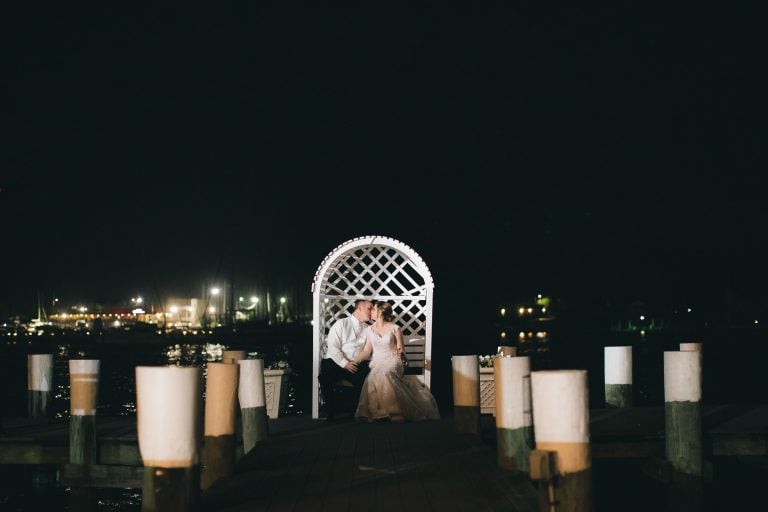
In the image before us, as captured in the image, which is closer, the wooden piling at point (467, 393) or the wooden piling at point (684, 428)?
the wooden piling at point (684, 428)

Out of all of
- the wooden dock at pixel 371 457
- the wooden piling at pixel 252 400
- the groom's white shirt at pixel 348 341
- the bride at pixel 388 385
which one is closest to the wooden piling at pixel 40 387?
the wooden dock at pixel 371 457

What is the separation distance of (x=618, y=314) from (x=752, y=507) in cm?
12745

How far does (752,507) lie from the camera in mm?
15070

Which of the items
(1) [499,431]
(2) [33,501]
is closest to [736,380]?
(2) [33,501]

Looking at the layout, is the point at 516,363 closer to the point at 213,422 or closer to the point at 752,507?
the point at 213,422

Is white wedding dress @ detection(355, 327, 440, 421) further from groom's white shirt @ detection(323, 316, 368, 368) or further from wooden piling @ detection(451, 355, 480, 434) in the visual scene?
wooden piling @ detection(451, 355, 480, 434)

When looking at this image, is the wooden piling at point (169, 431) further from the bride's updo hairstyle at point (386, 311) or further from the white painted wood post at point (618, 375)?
the white painted wood post at point (618, 375)

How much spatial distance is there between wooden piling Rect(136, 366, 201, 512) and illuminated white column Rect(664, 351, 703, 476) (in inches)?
234

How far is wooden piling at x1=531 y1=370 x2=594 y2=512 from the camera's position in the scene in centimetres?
569

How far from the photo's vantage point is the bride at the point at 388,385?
43.3 feet

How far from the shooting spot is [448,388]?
5444 centimetres

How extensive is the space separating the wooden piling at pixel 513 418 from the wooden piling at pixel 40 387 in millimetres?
8431

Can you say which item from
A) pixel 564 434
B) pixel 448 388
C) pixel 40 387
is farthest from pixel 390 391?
pixel 448 388

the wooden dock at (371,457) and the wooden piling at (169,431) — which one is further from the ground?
the wooden piling at (169,431)
